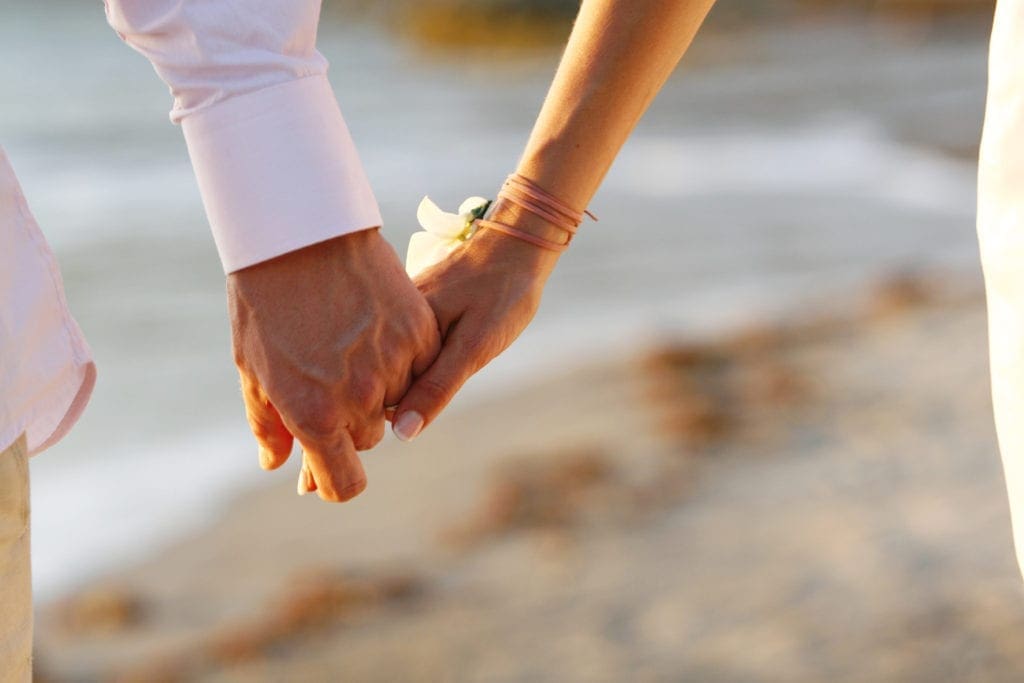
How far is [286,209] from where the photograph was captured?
148 cm

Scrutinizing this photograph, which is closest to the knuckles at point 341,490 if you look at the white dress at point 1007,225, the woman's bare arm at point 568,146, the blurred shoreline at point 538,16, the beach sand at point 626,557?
the woman's bare arm at point 568,146

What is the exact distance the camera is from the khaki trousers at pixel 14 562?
4.21ft

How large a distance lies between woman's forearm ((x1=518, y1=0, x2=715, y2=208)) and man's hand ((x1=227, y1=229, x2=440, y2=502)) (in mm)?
301

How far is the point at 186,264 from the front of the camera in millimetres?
7988

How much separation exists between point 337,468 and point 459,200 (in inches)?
320

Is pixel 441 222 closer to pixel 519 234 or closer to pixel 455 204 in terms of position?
pixel 519 234

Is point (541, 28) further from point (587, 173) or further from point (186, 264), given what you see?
point (587, 173)

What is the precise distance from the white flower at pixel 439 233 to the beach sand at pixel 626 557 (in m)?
1.84

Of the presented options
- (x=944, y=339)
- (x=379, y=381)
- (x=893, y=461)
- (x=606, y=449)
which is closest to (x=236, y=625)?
(x=606, y=449)

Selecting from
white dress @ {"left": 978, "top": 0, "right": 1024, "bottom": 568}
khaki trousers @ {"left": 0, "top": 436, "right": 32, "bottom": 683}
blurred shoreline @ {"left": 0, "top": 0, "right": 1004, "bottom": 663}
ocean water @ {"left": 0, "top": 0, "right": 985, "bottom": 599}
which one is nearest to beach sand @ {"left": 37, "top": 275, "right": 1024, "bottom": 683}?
blurred shoreline @ {"left": 0, "top": 0, "right": 1004, "bottom": 663}

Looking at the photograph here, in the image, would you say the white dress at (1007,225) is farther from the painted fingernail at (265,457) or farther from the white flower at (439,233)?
the painted fingernail at (265,457)

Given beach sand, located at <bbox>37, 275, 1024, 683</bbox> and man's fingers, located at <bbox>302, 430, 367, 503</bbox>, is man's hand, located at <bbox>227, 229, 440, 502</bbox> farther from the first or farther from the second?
beach sand, located at <bbox>37, 275, 1024, 683</bbox>

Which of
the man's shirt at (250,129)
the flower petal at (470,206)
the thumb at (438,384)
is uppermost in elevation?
the man's shirt at (250,129)

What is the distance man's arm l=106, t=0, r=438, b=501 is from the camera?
1448mm
